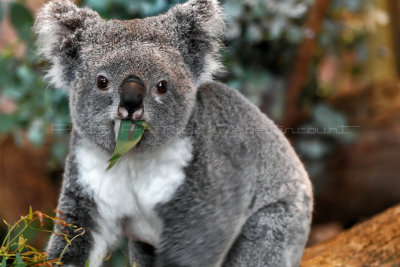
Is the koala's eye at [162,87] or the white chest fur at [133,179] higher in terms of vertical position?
the koala's eye at [162,87]

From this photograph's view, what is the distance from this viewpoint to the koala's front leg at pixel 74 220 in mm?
1947

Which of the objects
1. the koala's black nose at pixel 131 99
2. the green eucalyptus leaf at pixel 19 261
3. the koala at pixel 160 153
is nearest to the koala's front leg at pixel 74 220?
the koala at pixel 160 153

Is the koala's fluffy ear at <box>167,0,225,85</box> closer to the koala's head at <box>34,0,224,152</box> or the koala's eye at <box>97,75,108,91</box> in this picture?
the koala's head at <box>34,0,224,152</box>

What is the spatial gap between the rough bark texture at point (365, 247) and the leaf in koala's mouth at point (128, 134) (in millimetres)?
1166

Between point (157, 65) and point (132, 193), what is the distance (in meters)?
0.51

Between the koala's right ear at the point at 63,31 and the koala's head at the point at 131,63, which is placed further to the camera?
the koala's right ear at the point at 63,31

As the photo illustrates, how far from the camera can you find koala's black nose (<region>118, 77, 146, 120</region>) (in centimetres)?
159

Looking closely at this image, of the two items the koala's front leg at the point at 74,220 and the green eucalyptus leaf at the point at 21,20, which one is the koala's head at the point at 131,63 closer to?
the koala's front leg at the point at 74,220

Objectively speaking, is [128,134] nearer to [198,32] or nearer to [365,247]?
[198,32]

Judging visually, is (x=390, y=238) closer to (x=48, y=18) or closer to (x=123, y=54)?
(x=123, y=54)

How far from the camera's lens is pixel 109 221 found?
1984 millimetres

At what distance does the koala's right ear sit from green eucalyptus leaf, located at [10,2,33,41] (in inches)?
46.8

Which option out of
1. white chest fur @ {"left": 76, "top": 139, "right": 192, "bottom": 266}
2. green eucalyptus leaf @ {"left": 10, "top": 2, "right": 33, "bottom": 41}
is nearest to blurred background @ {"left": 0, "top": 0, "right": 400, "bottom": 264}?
green eucalyptus leaf @ {"left": 10, "top": 2, "right": 33, "bottom": 41}

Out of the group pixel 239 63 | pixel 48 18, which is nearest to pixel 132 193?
pixel 48 18
